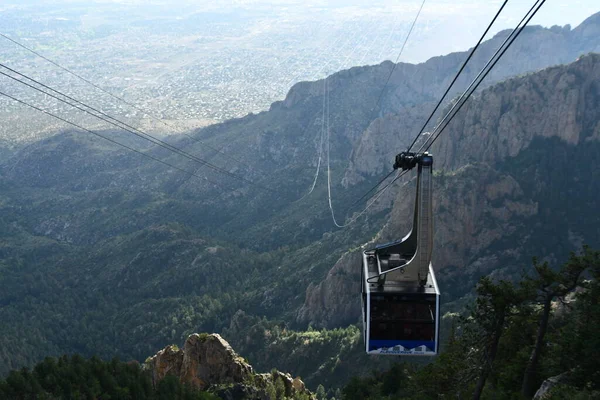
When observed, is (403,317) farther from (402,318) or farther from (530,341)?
(530,341)

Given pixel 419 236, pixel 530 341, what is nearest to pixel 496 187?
pixel 530 341

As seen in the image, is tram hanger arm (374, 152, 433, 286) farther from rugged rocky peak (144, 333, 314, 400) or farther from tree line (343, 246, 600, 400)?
rugged rocky peak (144, 333, 314, 400)

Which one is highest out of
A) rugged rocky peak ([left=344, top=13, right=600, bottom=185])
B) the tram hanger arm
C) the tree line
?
rugged rocky peak ([left=344, top=13, right=600, bottom=185])

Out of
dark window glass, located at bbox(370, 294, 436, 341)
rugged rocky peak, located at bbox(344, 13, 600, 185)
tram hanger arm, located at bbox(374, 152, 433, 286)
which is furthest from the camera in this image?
rugged rocky peak, located at bbox(344, 13, 600, 185)

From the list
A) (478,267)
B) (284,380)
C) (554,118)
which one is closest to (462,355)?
(284,380)

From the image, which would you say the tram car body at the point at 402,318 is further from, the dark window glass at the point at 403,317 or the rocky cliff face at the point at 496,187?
the rocky cliff face at the point at 496,187

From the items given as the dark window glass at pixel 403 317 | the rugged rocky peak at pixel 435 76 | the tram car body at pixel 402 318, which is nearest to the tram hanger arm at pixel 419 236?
the tram car body at pixel 402 318

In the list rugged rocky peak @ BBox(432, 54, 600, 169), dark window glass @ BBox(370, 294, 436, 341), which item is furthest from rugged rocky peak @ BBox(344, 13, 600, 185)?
dark window glass @ BBox(370, 294, 436, 341)
